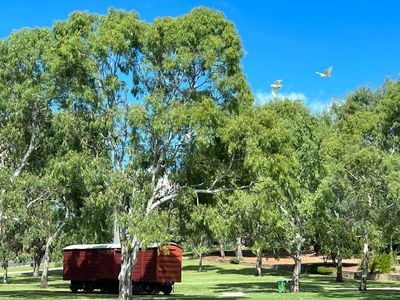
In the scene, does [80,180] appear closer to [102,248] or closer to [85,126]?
[85,126]

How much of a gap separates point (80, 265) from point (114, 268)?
3.09 metres

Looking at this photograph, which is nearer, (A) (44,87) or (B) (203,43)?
(B) (203,43)

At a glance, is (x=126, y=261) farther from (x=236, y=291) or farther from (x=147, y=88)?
(x=236, y=291)

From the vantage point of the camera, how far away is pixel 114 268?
128 feet

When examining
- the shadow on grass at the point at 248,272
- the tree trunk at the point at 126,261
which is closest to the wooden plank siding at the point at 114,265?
the tree trunk at the point at 126,261

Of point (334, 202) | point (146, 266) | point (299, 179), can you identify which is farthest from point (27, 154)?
point (334, 202)

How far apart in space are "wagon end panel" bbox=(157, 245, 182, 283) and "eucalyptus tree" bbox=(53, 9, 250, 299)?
13.2 m

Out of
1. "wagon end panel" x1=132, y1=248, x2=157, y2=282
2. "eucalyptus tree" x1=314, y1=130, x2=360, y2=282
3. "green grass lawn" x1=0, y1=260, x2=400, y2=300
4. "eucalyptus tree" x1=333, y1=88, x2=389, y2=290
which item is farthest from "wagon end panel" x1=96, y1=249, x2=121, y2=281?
"eucalyptus tree" x1=333, y1=88, x2=389, y2=290

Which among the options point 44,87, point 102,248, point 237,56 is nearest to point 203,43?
point 237,56

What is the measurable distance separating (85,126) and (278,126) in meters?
7.41

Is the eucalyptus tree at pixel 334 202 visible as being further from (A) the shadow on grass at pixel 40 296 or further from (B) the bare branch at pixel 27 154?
(B) the bare branch at pixel 27 154

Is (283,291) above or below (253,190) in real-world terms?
below

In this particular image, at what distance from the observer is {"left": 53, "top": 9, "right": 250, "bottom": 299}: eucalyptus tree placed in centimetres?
2306

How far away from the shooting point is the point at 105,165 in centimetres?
2398
